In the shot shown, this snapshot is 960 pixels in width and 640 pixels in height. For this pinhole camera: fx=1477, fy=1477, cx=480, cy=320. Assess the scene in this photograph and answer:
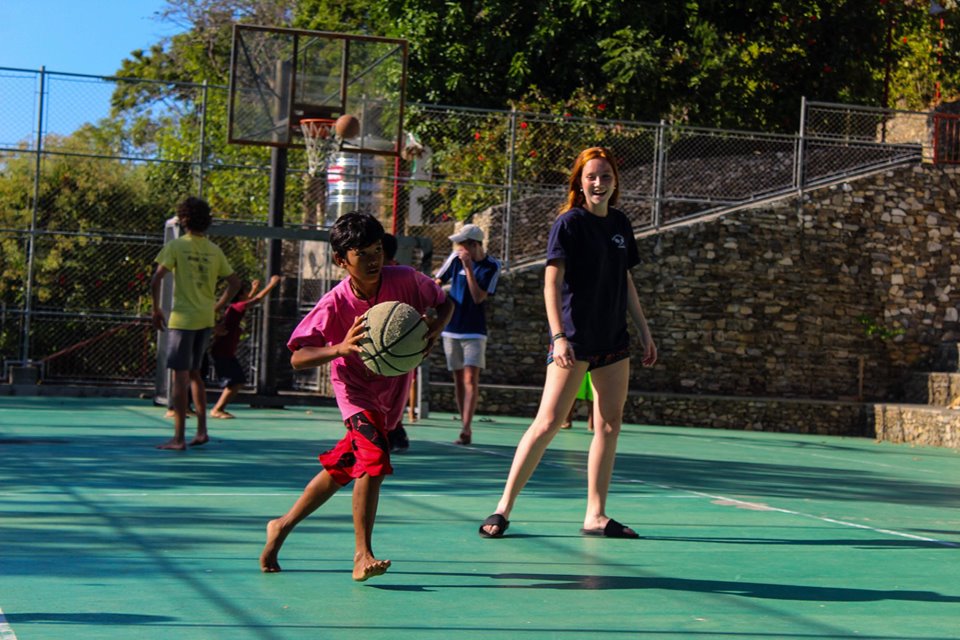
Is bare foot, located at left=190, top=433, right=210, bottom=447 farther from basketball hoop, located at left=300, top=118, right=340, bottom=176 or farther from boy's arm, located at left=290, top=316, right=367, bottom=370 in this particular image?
basketball hoop, located at left=300, top=118, right=340, bottom=176

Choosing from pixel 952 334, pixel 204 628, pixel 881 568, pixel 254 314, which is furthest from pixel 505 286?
pixel 204 628

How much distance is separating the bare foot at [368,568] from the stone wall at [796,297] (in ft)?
50.0

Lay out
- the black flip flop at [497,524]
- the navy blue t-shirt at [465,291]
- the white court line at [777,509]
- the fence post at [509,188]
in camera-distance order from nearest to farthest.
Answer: the black flip flop at [497,524], the white court line at [777,509], the navy blue t-shirt at [465,291], the fence post at [509,188]

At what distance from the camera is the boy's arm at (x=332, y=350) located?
5.30m

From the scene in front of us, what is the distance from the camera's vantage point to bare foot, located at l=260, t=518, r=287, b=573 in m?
5.64

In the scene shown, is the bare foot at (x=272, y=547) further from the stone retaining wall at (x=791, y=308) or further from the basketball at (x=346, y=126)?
the stone retaining wall at (x=791, y=308)

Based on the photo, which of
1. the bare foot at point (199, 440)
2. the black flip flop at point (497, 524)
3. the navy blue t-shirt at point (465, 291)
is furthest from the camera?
the navy blue t-shirt at point (465, 291)

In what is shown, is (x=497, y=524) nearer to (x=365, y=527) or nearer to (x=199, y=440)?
(x=365, y=527)

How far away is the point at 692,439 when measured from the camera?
54.4 ft

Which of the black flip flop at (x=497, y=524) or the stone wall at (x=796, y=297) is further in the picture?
the stone wall at (x=796, y=297)

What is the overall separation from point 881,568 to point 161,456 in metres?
5.87

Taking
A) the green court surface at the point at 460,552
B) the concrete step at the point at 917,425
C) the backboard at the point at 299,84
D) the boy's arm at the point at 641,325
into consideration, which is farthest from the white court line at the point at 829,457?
the boy's arm at the point at 641,325

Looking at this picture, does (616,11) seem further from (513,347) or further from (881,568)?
(881,568)

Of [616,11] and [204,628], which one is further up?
[616,11]
